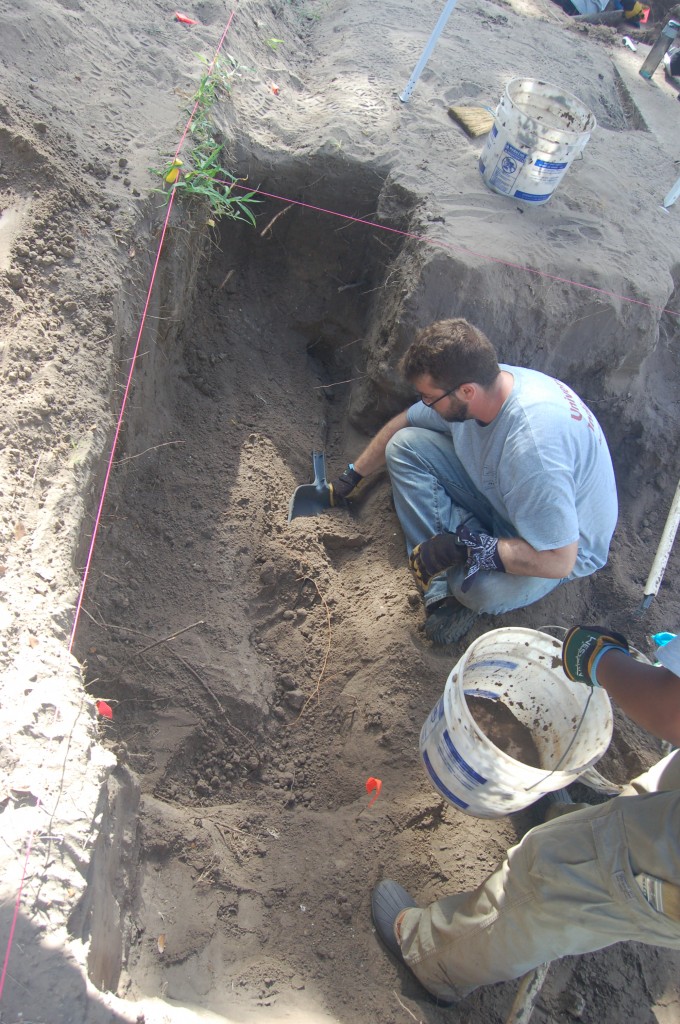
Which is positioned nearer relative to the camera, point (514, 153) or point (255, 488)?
point (255, 488)

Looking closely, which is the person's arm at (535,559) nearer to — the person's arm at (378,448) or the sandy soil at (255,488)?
the sandy soil at (255,488)

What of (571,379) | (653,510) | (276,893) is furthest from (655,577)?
(276,893)

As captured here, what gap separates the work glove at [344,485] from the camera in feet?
9.67

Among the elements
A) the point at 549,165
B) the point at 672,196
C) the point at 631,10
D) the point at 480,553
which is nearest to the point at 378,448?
the point at 480,553

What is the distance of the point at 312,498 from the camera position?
2963 millimetres

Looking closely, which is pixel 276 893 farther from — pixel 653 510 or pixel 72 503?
pixel 653 510

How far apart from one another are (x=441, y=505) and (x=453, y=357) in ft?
2.40

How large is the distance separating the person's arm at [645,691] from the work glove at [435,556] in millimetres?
836

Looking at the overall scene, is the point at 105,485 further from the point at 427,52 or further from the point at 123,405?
the point at 427,52

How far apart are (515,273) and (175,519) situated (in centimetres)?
185

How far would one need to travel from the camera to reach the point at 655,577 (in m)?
2.84

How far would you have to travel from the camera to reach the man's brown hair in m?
2.17

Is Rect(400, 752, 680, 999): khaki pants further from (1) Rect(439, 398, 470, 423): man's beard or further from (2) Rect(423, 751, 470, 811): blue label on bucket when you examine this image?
(1) Rect(439, 398, 470, 423): man's beard

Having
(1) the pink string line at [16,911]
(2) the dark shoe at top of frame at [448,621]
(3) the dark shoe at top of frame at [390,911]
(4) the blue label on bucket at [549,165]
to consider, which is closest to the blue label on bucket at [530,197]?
(4) the blue label on bucket at [549,165]
